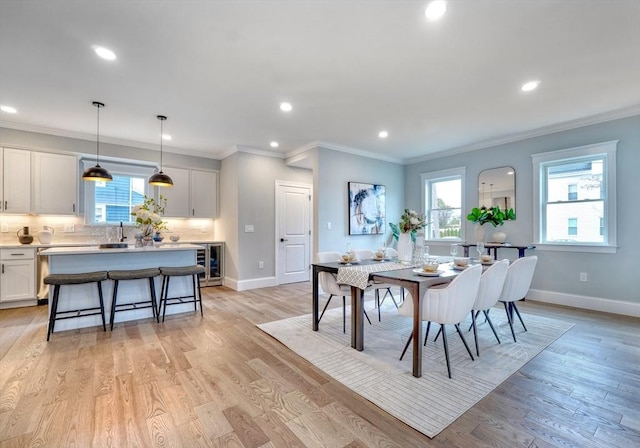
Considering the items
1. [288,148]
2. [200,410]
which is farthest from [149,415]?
[288,148]

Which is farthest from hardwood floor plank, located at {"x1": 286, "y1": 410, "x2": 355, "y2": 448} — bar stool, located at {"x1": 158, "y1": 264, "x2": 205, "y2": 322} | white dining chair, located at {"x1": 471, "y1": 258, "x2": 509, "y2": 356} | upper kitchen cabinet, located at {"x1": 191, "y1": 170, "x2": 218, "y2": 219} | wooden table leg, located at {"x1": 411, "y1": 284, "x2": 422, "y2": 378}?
upper kitchen cabinet, located at {"x1": 191, "y1": 170, "x2": 218, "y2": 219}

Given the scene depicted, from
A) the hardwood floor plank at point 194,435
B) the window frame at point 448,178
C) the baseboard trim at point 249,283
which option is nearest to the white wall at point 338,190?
the window frame at point 448,178

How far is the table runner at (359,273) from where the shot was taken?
2713 millimetres

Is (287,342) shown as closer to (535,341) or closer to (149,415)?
(149,415)

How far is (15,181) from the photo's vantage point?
14.6 feet

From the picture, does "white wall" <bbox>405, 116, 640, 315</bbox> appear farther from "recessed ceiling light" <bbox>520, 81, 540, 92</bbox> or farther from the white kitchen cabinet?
the white kitchen cabinet

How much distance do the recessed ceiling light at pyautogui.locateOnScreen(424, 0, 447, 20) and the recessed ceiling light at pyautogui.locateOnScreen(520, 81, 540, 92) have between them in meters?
1.67

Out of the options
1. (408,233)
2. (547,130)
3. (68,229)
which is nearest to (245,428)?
(408,233)

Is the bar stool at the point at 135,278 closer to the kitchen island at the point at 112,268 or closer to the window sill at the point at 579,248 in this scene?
the kitchen island at the point at 112,268

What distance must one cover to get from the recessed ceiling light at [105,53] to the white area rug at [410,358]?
3035 millimetres

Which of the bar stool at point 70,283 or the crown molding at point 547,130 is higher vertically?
the crown molding at point 547,130

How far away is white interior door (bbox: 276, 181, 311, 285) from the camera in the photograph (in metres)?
6.07

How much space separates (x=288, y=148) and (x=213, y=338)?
3.68m

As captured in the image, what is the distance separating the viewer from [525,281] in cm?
311
